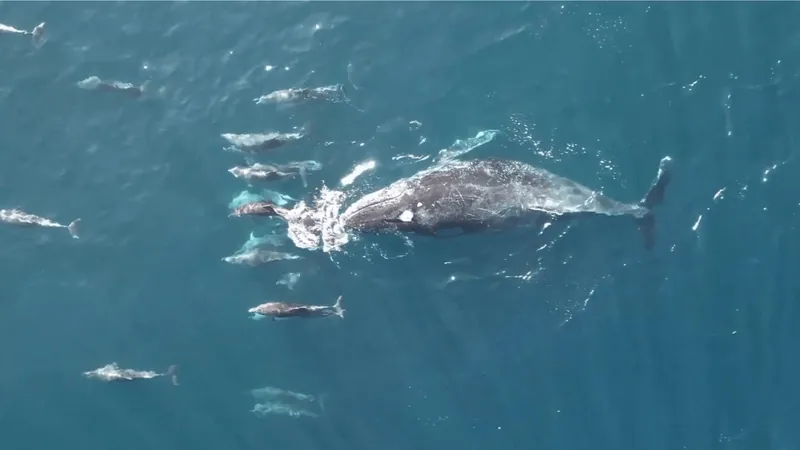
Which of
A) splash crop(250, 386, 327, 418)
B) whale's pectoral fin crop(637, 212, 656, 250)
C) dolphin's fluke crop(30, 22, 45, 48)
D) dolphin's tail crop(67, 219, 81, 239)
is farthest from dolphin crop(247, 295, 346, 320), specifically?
dolphin's fluke crop(30, 22, 45, 48)

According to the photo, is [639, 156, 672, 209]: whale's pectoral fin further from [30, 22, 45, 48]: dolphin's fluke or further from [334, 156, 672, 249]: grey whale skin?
[30, 22, 45, 48]: dolphin's fluke

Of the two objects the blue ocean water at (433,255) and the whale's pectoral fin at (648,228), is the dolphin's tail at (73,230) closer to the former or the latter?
the blue ocean water at (433,255)

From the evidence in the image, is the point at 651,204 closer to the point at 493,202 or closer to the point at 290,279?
the point at 493,202

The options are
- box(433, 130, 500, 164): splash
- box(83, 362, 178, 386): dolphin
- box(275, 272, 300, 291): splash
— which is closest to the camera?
box(83, 362, 178, 386): dolphin

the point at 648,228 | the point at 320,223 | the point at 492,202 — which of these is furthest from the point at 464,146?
the point at 648,228

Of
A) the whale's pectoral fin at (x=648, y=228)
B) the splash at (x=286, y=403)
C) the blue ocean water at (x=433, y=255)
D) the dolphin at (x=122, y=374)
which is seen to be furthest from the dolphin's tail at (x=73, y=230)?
the whale's pectoral fin at (x=648, y=228)

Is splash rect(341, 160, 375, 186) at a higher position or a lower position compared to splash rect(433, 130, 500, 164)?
lower
